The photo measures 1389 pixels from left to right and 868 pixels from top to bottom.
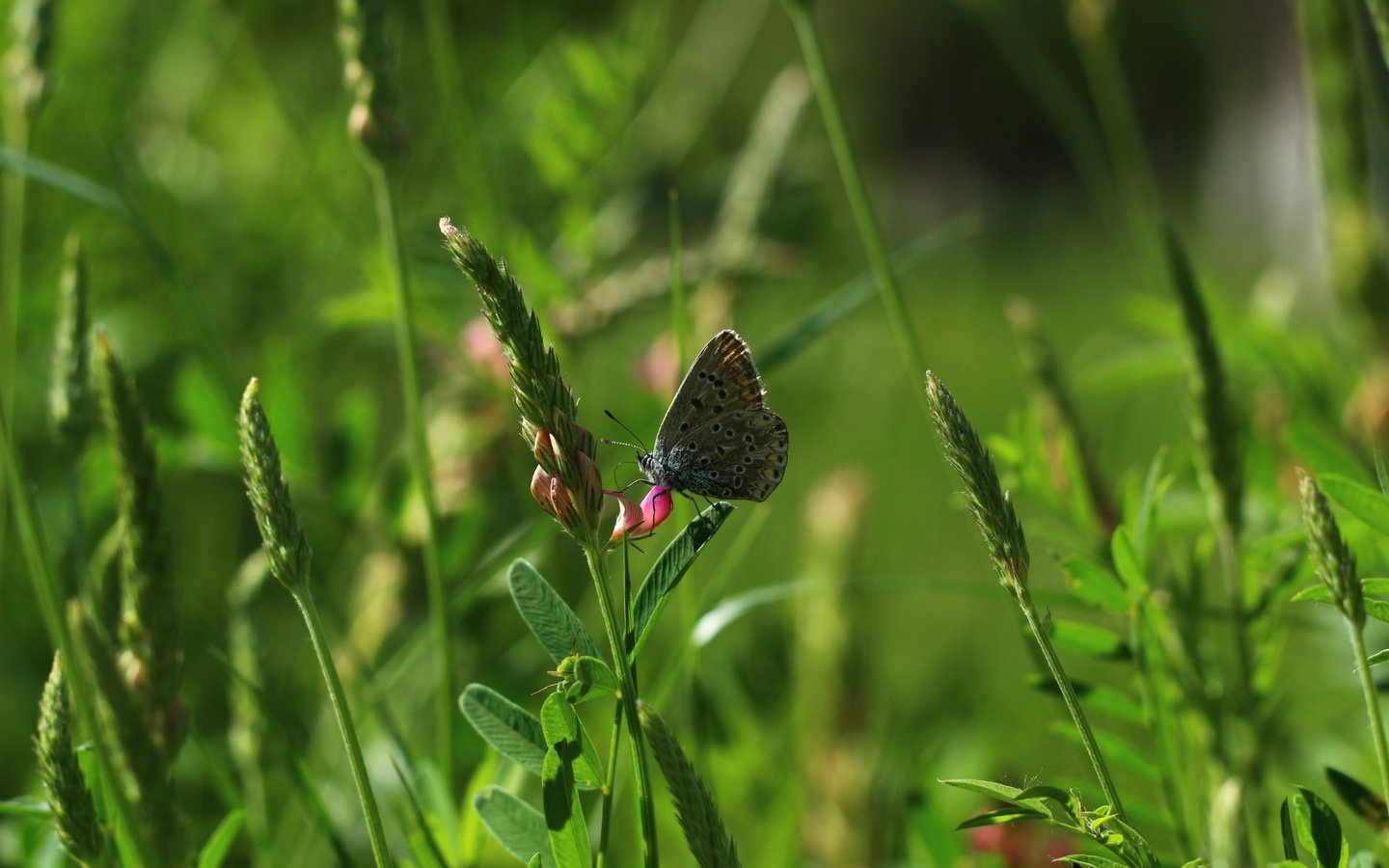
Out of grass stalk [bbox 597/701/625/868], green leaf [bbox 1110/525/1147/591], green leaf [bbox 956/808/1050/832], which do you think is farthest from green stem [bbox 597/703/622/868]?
green leaf [bbox 1110/525/1147/591]

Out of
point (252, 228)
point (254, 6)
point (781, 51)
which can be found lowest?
point (252, 228)

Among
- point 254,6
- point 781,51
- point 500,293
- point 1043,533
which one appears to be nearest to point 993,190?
point 781,51

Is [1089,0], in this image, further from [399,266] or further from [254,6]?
[254,6]

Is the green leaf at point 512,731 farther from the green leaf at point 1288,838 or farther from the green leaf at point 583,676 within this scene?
the green leaf at point 1288,838

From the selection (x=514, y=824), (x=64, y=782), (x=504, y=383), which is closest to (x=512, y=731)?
(x=514, y=824)

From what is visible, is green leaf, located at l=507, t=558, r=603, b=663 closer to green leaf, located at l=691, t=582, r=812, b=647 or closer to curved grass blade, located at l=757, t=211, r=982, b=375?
green leaf, located at l=691, t=582, r=812, b=647

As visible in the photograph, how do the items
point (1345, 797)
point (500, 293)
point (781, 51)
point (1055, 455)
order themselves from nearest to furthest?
point (500, 293) < point (1345, 797) < point (1055, 455) < point (781, 51)

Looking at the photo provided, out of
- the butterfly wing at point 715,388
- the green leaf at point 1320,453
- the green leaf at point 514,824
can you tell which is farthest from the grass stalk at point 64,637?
the green leaf at point 1320,453
